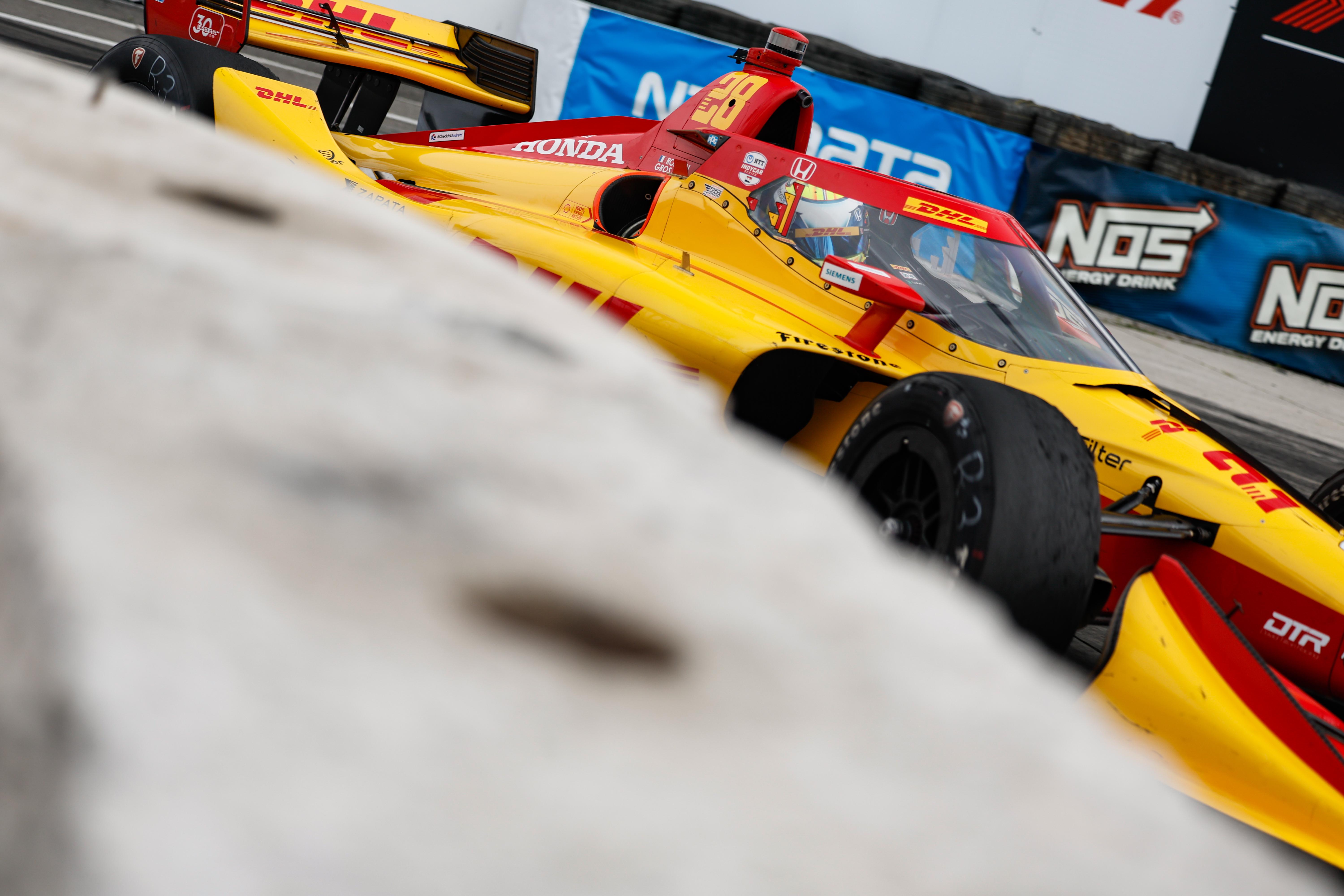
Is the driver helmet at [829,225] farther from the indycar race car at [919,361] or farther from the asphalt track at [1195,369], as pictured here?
the asphalt track at [1195,369]

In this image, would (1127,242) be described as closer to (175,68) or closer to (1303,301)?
(1303,301)

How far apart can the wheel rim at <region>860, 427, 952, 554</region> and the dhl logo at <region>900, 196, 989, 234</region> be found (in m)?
1.28

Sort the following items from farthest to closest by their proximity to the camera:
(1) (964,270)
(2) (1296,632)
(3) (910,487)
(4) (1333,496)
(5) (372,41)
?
(5) (372,41), (4) (1333,496), (1) (964,270), (2) (1296,632), (3) (910,487)

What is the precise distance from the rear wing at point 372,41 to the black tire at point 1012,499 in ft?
13.4

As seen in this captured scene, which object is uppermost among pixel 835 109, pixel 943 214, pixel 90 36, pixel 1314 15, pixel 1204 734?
pixel 1314 15

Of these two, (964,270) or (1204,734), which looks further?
(964,270)

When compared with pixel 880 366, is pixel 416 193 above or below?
above

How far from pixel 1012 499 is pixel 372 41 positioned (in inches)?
186

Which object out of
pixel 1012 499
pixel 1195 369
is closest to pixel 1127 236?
pixel 1195 369

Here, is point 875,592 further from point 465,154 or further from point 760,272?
point 465,154

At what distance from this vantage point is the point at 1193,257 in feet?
34.4

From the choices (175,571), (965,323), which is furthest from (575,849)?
(965,323)

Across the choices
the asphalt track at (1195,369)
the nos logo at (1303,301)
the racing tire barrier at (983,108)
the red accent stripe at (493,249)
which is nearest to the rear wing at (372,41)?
the red accent stripe at (493,249)

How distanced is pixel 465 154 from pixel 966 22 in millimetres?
9281
